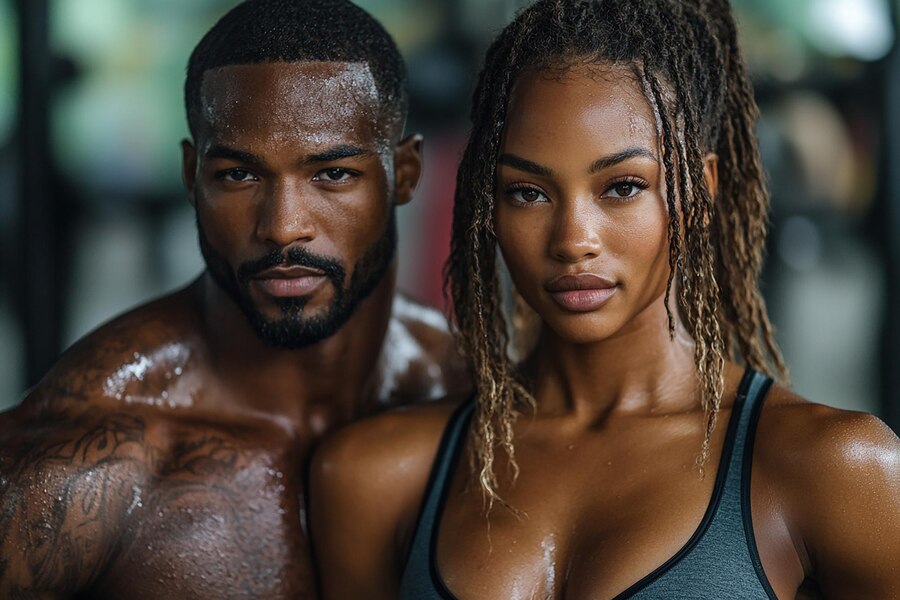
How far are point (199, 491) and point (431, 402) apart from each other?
16.2 inches

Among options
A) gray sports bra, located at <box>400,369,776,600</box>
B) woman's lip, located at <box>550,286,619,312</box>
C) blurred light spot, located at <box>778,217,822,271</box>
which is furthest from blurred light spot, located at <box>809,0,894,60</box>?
woman's lip, located at <box>550,286,619,312</box>

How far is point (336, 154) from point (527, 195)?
41 cm

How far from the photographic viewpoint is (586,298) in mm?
1623

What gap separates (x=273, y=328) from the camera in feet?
6.47

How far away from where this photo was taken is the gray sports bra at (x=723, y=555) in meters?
1.53

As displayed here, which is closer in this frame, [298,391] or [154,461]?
[154,461]

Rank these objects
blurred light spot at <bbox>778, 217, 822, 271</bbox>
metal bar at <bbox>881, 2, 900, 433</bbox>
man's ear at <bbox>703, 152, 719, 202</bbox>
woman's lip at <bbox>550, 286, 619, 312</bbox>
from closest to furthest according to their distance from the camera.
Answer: woman's lip at <bbox>550, 286, 619, 312</bbox> < man's ear at <bbox>703, 152, 719, 202</bbox> < metal bar at <bbox>881, 2, 900, 433</bbox> < blurred light spot at <bbox>778, 217, 822, 271</bbox>

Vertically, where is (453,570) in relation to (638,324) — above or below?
below

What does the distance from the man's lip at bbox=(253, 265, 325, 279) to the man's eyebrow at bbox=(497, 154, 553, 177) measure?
0.42 meters

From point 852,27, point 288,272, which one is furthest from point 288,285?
point 852,27

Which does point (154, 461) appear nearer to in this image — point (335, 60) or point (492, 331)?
point (492, 331)

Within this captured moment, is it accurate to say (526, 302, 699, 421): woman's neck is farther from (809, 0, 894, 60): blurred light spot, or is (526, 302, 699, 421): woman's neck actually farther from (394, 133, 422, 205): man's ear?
(809, 0, 894, 60): blurred light spot

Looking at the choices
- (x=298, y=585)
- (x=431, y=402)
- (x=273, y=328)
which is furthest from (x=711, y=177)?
(x=298, y=585)

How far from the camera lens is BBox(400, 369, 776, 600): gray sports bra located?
1.53 meters
